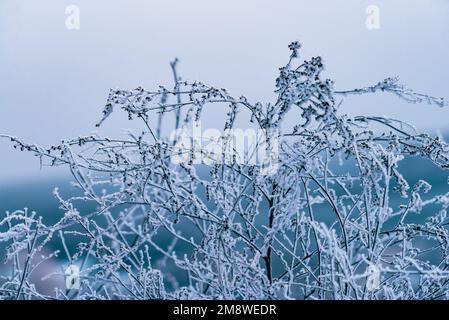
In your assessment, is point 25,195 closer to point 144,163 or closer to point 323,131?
point 144,163

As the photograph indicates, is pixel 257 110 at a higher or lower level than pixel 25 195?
higher

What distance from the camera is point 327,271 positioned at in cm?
162

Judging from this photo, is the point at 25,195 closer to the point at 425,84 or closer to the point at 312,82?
the point at 312,82

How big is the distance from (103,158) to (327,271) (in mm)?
705

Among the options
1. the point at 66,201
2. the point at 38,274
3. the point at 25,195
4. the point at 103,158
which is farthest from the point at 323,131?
the point at 38,274

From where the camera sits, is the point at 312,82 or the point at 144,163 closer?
the point at 312,82

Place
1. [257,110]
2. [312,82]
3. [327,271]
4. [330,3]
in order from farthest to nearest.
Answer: [330,3]
[327,271]
[257,110]
[312,82]

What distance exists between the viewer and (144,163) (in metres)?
1.47

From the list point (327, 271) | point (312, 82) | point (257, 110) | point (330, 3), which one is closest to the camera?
point (312, 82)

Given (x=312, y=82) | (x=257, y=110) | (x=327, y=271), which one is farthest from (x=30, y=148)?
(x=327, y=271)

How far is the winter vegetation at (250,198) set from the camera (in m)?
1.41

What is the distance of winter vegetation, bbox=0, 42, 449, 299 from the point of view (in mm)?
1408

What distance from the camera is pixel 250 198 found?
1.60 meters
